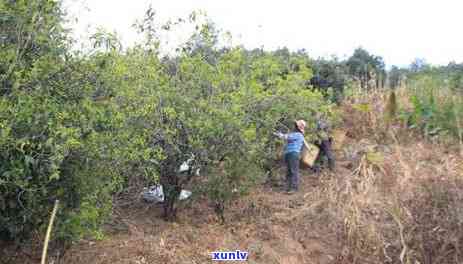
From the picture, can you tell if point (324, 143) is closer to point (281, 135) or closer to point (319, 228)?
point (281, 135)

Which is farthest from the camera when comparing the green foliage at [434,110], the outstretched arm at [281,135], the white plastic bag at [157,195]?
the green foliage at [434,110]

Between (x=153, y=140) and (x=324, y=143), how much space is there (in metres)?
4.94

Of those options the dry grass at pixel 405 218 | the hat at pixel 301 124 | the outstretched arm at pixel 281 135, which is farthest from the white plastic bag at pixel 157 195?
the hat at pixel 301 124

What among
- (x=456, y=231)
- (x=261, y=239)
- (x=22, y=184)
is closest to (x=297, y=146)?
(x=261, y=239)

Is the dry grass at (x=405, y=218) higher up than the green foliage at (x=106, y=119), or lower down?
lower down

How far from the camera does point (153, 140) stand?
577 cm

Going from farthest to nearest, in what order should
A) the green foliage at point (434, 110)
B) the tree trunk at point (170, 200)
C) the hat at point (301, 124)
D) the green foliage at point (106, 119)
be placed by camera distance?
the green foliage at point (434, 110) < the hat at point (301, 124) < the tree trunk at point (170, 200) < the green foliage at point (106, 119)

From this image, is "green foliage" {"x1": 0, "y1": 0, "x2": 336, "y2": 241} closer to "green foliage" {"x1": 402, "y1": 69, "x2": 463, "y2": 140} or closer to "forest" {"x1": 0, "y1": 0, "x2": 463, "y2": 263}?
"forest" {"x1": 0, "y1": 0, "x2": 463, "y2": 263}

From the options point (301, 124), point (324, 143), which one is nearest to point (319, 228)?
point (301, 124)

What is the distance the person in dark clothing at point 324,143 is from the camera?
9844 millimetres

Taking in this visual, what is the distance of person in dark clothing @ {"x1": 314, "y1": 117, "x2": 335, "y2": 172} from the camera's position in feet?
32.3

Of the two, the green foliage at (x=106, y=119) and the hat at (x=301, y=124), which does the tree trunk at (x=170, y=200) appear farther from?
the hat at (x=301, y=124)

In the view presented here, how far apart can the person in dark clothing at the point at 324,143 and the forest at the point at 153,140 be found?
3.27 ft

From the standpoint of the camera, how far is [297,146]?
28.6ft
